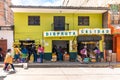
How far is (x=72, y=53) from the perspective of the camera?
28.9 m

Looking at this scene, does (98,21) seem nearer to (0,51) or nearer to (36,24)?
(36,24)

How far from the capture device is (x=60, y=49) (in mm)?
28984

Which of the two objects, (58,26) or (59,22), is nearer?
(58,26)

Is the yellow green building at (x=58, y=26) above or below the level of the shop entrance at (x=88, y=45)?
above

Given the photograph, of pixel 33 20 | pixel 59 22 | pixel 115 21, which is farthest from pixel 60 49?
pixel 115 21

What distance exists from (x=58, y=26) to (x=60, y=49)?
224 cm

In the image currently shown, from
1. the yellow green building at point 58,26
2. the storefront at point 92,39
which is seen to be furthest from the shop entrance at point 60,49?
the storefront at point 92,39

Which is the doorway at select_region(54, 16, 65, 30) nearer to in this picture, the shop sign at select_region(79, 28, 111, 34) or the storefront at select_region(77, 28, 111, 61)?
the storefront at select_region(77, 28, 111, 61)

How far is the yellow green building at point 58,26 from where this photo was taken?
28188 millimetres

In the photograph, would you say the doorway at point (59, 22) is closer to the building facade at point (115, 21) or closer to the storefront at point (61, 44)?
the storefront at point (61, 44)

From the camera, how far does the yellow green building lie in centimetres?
2819

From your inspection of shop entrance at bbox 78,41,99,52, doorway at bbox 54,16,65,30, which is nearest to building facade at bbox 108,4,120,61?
shop entrance at bbox 78,41,99,52

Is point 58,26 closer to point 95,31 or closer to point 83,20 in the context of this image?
point 83,20

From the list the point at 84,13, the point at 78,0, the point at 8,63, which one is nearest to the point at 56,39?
the point at 84,13
